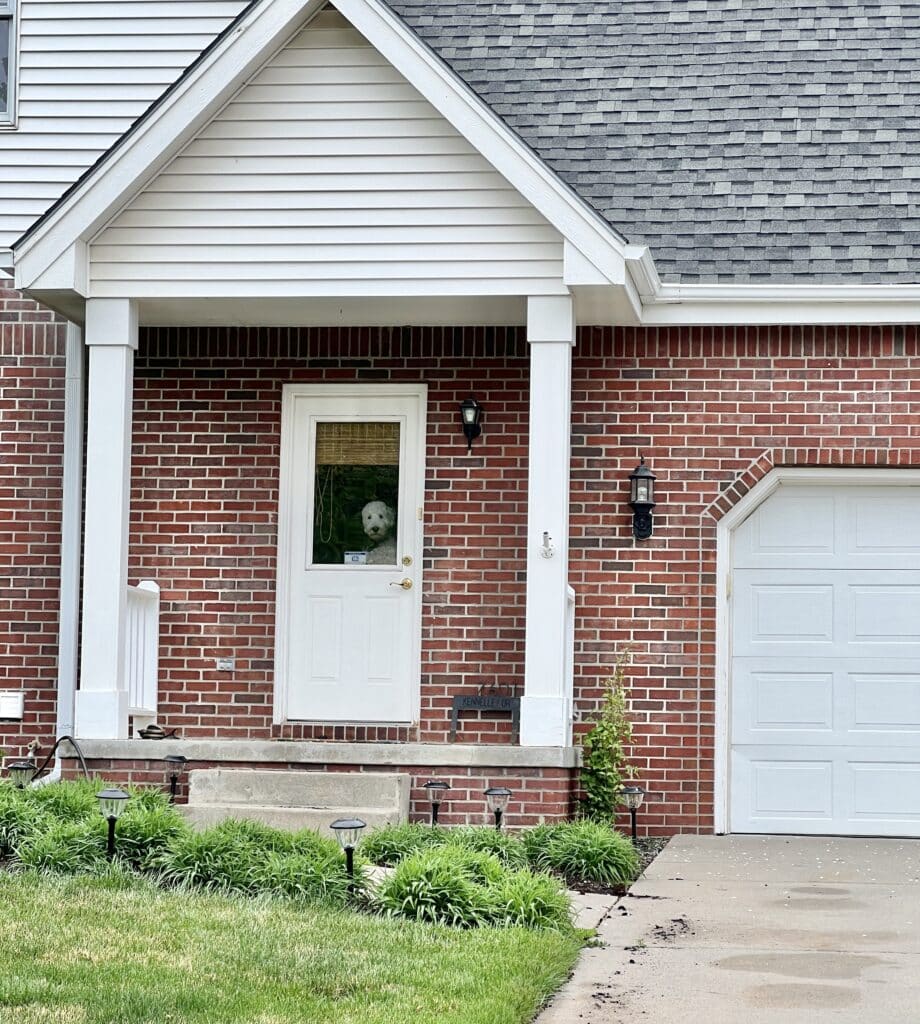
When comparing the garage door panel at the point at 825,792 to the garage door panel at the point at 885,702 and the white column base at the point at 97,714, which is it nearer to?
the garage door panel at the point at 885,702

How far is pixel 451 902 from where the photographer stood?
655cm

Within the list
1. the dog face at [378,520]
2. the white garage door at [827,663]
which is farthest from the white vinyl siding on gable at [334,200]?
the white garage door at [827,663]

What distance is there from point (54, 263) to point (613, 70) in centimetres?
438

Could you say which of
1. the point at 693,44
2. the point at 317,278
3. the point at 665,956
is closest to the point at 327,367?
the point at 317,278

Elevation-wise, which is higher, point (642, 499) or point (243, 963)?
point (642, 499)

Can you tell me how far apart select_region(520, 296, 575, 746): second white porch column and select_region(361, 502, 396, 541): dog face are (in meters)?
1.58

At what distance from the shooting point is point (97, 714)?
927 cm

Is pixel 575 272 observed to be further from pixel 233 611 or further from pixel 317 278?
pixel 233 611

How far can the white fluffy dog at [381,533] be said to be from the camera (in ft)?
34.8

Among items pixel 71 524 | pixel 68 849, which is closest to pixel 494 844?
pixel 68 849

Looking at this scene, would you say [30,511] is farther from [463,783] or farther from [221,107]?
[463,783]

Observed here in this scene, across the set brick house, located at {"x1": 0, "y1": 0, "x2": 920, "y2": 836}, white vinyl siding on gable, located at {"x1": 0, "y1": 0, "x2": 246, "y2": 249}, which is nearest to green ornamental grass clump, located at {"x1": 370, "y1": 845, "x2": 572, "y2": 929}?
brick house, located at {"x1": 0, "y1": 0, "x2": 920, "y2": 836}

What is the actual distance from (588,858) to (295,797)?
67.0 inches

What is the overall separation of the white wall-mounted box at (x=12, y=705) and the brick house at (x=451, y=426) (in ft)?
0.06
